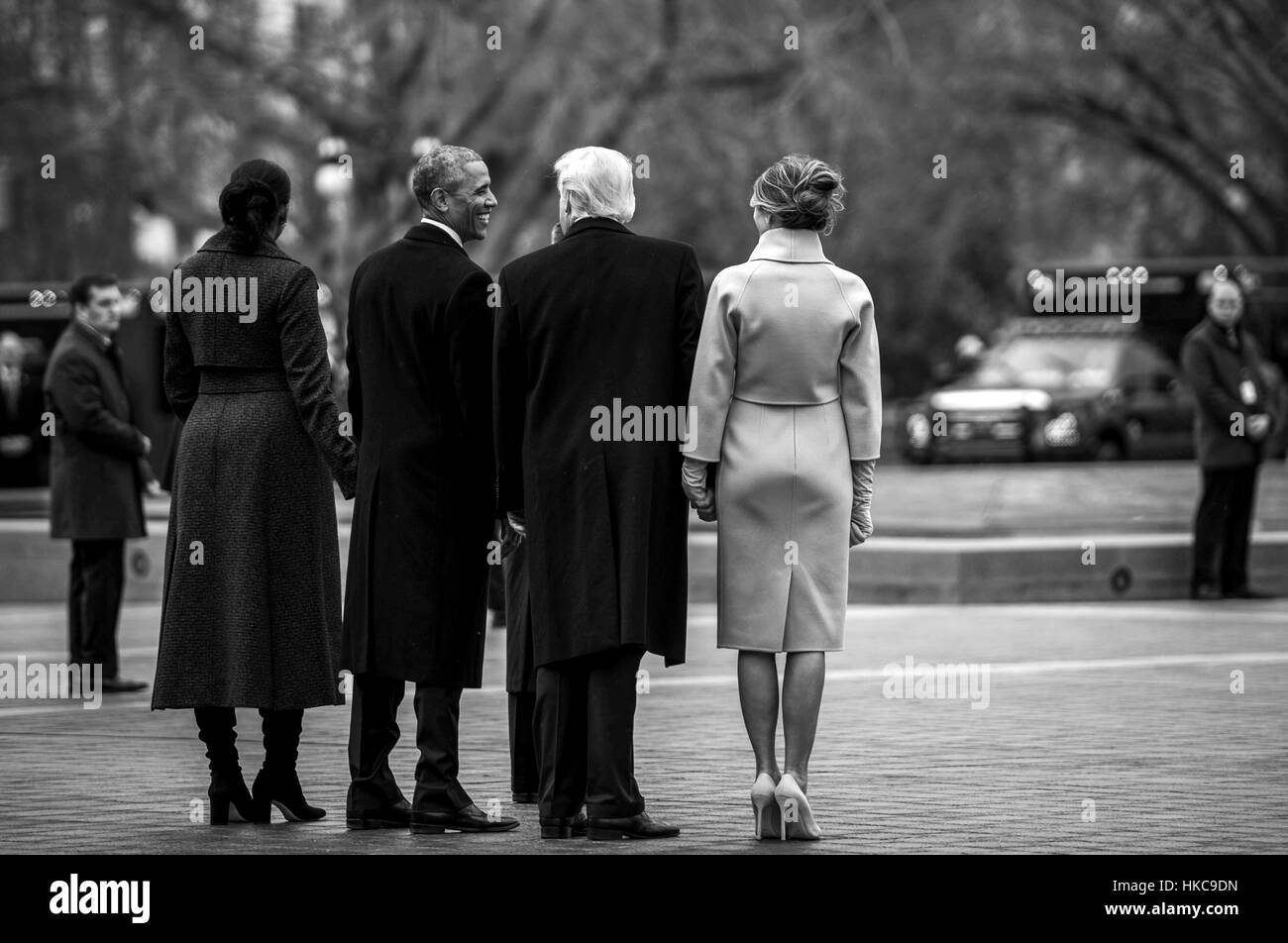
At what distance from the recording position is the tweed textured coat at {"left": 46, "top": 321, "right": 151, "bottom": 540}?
10.3 m

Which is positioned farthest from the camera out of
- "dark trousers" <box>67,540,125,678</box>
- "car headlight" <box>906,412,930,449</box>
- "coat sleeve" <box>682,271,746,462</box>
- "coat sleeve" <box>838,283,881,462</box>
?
"car headlight" <box>906,412,930,449</box>

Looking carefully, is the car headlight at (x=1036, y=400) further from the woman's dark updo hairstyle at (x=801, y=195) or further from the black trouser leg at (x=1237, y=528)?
the woman's dark updo hairstyle at (x=801, y=195)

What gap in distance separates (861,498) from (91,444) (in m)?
5.05

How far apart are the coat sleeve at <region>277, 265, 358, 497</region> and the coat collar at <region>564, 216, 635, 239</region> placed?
0.81 m

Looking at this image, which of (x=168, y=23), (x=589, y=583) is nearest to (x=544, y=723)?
(x=589, y=583)

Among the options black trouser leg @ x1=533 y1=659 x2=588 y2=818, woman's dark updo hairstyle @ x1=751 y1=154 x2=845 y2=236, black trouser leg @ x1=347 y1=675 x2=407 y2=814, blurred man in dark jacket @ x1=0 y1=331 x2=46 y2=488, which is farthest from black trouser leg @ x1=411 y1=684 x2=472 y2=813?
blurred man in dark jacket @ x1=0 y1=331 x2=46 y2=488

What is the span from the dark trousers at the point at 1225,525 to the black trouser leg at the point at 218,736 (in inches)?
319

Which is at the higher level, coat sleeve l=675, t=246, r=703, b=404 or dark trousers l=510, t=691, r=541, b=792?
coat sleeve l=675, t=246, r=703, b=404

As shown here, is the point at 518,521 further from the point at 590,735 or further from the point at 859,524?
the point at 859,524

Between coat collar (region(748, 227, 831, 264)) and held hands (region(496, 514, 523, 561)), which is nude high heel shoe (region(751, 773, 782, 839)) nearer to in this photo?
held hands (region(496, 514, 523, 561))

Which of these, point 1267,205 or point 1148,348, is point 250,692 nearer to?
point 1148,348

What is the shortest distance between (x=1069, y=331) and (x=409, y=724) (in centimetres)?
2139

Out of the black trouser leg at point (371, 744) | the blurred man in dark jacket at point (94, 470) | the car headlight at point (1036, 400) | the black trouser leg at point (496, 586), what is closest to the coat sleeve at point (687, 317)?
the black trouser leg at point (371, 744)
